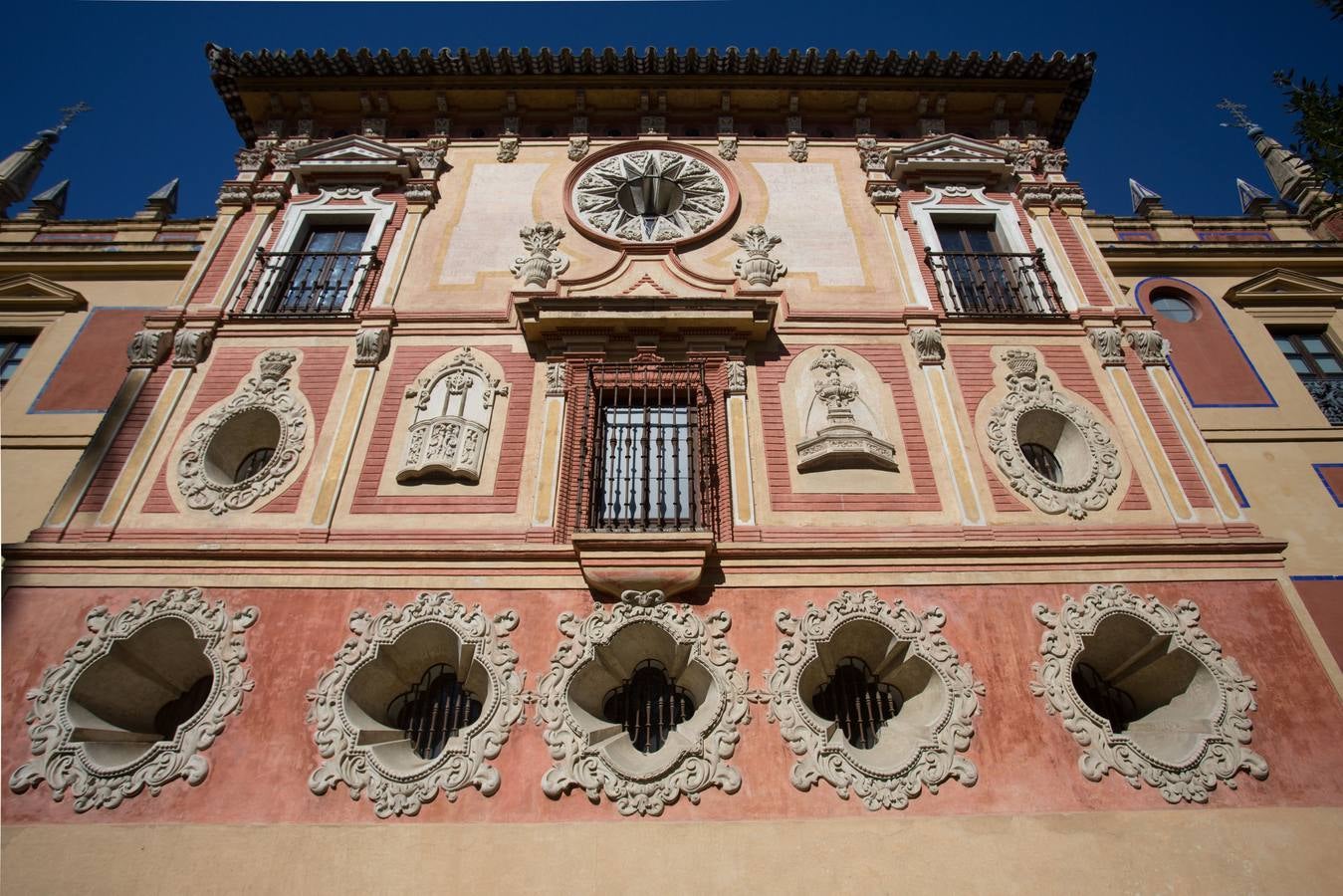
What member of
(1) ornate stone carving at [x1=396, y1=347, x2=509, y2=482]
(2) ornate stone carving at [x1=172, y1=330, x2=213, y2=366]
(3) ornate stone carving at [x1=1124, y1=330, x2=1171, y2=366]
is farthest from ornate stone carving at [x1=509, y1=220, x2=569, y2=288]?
(3) ornate stone carving at [x1=1124, y1=330, x2=1171, y2=366]

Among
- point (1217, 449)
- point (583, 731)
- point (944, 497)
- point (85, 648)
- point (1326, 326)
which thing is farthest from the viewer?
point (1326, 326)

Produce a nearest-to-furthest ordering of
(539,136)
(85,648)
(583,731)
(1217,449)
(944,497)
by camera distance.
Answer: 1. (583,731)
2. (85,648)
3. (944,497)
4. (1217,449)
5. (539,136)

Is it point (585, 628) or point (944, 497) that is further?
point (944, 497)

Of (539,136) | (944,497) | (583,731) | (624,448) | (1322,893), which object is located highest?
(539,136)

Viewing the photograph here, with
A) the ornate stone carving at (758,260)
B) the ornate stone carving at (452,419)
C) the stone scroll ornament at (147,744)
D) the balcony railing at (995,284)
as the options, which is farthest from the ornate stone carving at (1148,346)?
the stone scroll ornament at (147,744)

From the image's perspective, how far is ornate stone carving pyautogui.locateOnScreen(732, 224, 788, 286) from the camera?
452 inches

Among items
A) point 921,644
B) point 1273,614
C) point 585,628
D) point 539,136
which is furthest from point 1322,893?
point 539,136

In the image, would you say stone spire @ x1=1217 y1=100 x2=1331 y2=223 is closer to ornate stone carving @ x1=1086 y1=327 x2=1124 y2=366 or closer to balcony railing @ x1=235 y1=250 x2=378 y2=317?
ornate stone carving @ x1=1086 y1=327 x2=1124 y2=366

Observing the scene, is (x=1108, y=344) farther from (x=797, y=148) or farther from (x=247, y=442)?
(x=247, y=442)

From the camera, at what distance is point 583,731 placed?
748cm

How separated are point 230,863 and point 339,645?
2.05m

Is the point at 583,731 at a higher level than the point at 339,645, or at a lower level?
lower

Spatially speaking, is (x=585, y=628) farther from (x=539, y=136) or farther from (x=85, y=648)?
(x=539, y=136)

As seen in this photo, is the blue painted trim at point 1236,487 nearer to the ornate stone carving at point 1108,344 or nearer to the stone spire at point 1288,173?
the ornate stone carving at point 1108,344
